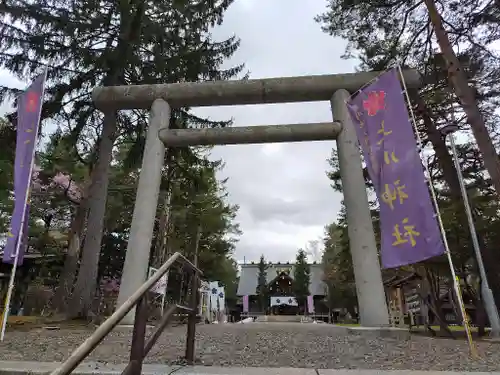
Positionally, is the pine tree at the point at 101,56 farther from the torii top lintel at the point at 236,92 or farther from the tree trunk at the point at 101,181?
the torii top lintel at the point at 236,92

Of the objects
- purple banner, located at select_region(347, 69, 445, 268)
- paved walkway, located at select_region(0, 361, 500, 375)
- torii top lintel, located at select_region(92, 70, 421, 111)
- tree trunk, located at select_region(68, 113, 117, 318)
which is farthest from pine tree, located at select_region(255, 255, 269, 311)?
paved walkway, located at select_region(0, 361, 500, 375)

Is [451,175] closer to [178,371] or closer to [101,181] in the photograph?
[101,181]

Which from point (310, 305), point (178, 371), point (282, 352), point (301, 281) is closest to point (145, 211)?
point (282, 352)

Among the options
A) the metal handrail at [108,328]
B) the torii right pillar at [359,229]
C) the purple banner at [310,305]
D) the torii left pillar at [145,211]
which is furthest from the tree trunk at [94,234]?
the purple banner at [310,305]

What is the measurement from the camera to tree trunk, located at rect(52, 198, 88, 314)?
9.00m

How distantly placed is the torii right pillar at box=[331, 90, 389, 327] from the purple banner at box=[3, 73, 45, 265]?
4995mm

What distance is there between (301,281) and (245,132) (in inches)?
994

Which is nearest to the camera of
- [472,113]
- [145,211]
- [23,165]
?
[23,165]

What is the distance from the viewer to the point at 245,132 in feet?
23.2

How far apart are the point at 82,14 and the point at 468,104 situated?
29.2 feet

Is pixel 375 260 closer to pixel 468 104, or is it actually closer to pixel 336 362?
pixel 336 362

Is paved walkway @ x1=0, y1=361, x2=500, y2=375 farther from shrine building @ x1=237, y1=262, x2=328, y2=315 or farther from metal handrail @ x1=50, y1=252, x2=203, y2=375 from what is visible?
shrine building @ x1=237, y1=262, x2=328, y2=315

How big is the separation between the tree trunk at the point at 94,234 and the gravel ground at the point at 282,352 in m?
3.06

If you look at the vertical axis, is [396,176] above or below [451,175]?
below
